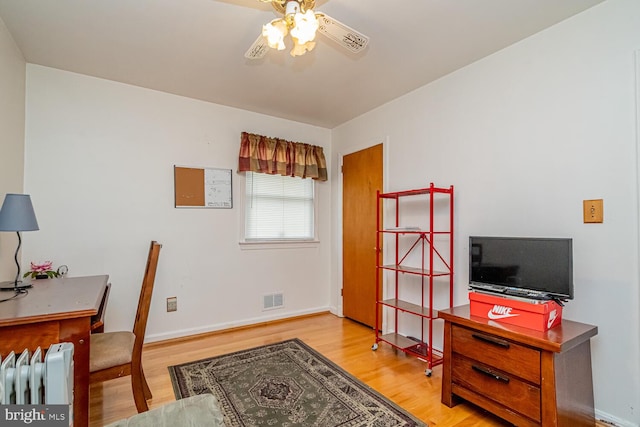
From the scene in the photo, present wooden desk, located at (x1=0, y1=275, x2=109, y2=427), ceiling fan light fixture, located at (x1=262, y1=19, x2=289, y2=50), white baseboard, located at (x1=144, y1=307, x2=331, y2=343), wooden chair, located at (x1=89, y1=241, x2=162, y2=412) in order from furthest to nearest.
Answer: white baseboard, located at (x1=144, y1=307, x2=331, y2=343) → wooden chair, located at (x1=89, y1=241, x2=162, y2=412) → ceiling fan light fixture, located at (x1=262, y1=19, x2=289, y2=50) → wooden desk, located at (x1=0, y1=275, x2=109, y2=427)

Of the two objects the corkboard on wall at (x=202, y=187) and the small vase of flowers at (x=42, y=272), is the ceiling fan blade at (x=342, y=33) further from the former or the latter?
the small vase of flowers at (x=42, y=272)

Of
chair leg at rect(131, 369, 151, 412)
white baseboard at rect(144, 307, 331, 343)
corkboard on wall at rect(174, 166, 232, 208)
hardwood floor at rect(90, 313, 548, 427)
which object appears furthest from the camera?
corkboard on wall at rect(174, 166, 232, 208)

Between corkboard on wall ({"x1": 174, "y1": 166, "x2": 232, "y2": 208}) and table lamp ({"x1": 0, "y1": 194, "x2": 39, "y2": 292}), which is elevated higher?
corkboard on wall ({"x1": 174, "y1": 166, "x2": 232, "y2": 208})

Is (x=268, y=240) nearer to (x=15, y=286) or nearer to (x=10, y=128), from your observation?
(x=15, y=286)

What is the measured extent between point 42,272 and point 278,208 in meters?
2.15

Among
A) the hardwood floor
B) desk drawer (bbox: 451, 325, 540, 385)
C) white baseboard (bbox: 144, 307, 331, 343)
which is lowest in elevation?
the hardwood floor

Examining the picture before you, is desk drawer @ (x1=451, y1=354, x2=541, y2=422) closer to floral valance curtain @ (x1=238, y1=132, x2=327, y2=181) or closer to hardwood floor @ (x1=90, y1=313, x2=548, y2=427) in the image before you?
hardwood floor @ (x1=90, y1=313, x2=548, y2=427)

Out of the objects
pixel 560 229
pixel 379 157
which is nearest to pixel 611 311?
pixel 560 229

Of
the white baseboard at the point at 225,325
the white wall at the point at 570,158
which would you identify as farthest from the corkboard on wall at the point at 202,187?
the white wall at the point at 570,158

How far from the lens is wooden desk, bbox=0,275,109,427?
4.25 ft

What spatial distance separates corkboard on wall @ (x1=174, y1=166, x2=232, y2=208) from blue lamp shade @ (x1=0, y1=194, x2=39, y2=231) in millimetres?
1349

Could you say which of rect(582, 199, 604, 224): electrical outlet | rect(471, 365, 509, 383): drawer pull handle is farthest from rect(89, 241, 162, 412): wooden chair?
rect(582, 199, 604, 224): electrical outlet

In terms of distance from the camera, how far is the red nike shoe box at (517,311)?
1.67 meters

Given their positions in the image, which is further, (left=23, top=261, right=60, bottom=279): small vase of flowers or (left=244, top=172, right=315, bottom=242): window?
(left=244, top=172, right=315, bottom=242): window
